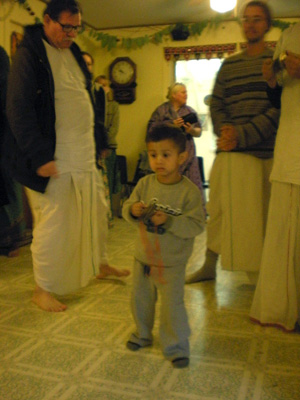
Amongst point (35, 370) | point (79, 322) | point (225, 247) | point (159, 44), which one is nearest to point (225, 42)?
point (159, 44)

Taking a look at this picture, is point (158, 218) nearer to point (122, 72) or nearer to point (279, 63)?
point (279, 63)

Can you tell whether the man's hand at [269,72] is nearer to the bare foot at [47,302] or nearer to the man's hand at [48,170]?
the man's hand at [48,170]

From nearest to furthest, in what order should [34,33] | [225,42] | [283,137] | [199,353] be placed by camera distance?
[199,353]
[283,137]
[34,33]
[225,42]

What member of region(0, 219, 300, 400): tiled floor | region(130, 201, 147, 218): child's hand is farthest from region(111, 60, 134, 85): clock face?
region(130, 201, 147, 218): child's hand

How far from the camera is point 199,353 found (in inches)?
65.8

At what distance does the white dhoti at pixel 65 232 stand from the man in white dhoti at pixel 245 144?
0.65 metres

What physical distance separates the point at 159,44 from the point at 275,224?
4.57m

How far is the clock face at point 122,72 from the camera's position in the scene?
233 inches

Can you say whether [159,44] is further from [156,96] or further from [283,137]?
[283,137]

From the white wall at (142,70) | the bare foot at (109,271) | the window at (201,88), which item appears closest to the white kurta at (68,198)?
the bare foot at (109,271)

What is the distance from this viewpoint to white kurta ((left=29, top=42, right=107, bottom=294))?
206 centimetres

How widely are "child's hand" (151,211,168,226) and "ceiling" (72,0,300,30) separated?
388 cm

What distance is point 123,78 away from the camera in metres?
5.96

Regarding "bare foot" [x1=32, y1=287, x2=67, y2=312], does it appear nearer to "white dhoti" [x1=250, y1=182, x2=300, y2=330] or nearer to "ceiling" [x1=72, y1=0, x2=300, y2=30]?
"white dhoti" [x1=250, y1=182, x2=300, y2=330]
